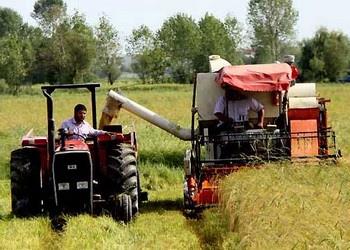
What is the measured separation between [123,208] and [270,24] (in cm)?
8171

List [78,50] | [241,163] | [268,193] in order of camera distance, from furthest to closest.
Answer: [78,50]
[241,163]
[268,193]

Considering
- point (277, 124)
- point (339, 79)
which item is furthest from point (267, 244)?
point (339, 79)

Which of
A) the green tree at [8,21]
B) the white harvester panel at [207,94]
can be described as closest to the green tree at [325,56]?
the white harvester panel at [207,94]

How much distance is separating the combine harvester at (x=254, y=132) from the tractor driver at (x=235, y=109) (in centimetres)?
16

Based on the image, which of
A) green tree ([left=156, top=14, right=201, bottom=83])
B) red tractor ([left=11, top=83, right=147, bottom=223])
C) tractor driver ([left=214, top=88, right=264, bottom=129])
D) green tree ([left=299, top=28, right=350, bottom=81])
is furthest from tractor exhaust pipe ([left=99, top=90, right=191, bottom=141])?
green tree ([left=156, top=14, right=201, bottom=83])

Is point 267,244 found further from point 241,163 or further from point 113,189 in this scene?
point 241,163

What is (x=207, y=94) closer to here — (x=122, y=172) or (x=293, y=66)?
(x=293, y=66)

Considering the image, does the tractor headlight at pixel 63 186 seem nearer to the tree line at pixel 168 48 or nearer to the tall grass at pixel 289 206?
the tall grass at pixel 289 206

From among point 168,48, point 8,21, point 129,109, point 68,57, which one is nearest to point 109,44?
point 168,48

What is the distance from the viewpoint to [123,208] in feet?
39.2

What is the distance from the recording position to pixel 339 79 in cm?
8238

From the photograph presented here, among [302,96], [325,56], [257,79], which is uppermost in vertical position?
[325,56]

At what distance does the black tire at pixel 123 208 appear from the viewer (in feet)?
39.2

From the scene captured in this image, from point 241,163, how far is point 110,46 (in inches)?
3324
